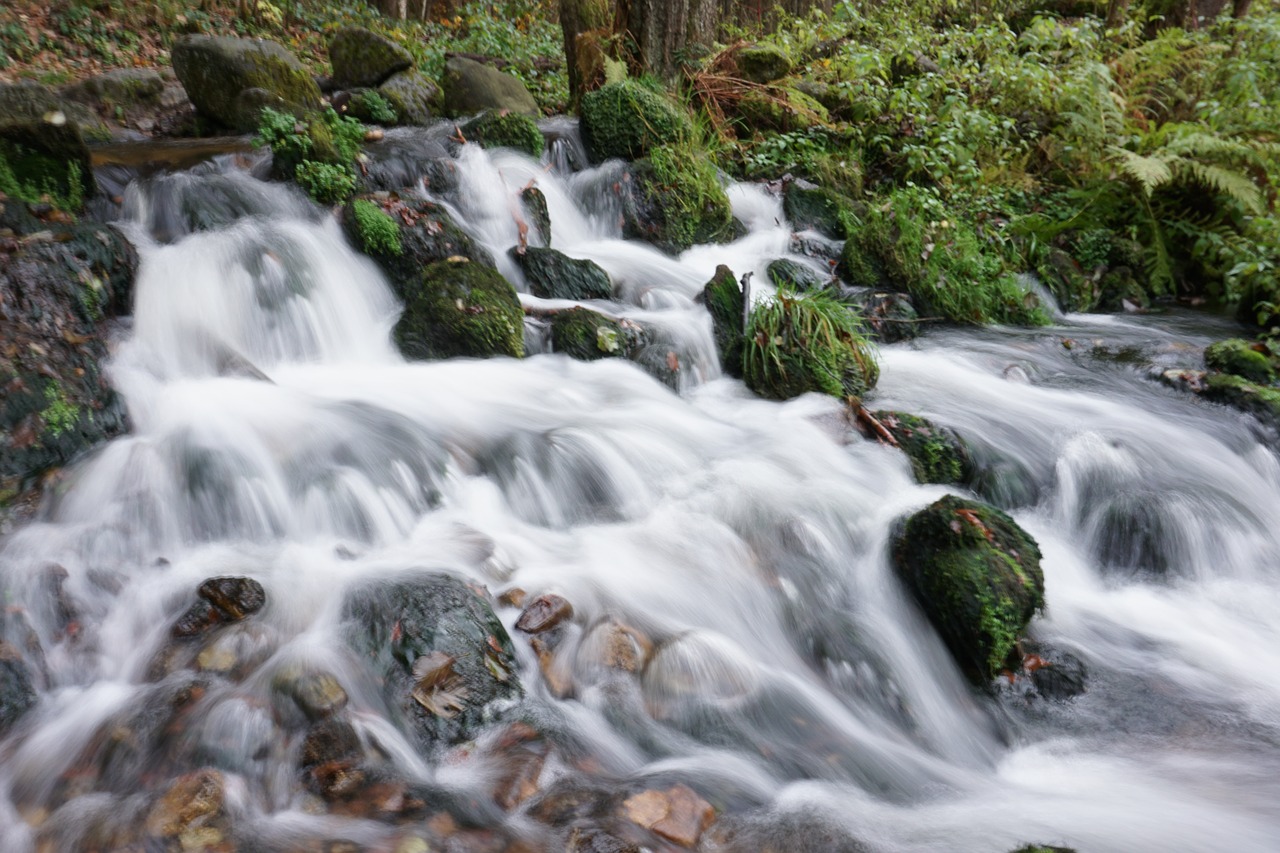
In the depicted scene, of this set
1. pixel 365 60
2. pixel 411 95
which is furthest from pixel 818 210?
pixel 365 60

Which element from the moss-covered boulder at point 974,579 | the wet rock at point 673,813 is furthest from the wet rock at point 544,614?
the moss-covered boulder at point 974,579

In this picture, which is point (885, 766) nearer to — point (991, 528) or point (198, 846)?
point (991, 528)

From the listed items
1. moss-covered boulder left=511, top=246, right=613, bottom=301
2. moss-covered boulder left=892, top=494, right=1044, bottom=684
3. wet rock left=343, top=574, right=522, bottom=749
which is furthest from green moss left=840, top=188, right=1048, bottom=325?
wet rock left=343, top=574, right=522, bottom=749

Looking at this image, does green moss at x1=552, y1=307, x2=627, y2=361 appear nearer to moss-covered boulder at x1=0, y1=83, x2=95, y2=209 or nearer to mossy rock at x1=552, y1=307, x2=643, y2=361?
mossy rock at x1=552, y1=307, x2=643, y2=361

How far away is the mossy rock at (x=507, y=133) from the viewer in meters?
7.55

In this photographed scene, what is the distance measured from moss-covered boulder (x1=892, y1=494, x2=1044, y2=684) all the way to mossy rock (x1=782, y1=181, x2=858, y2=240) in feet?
15.6

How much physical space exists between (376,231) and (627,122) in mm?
3133

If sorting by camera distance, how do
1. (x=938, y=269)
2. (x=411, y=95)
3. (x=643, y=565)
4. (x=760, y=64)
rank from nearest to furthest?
(x=643, y=565) < (x=938, y=269) < (x=411, y=95) < (x=760, y=64)

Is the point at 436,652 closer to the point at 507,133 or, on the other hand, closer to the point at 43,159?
the point at 43,159

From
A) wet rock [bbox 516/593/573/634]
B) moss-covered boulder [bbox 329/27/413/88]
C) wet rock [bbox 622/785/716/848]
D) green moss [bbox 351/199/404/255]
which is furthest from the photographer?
moss-covered boulder [bbox 329/27/413/88]

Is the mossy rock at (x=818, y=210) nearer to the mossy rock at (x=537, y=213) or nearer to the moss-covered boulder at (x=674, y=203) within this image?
the moss-covered boulder at (x=674, y=203)

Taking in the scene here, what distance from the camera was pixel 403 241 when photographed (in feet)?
19.2

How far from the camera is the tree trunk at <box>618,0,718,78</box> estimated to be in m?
9.03

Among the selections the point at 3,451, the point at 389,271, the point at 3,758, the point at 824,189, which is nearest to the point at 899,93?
the point at 824,189
